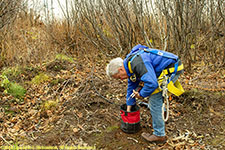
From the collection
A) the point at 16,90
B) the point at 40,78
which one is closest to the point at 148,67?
the point at 16,90

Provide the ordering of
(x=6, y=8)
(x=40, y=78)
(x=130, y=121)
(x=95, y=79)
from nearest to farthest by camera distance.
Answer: (x=130, y=121), (x=6, y=8), (x=95, y=79), (x=40, y=78)

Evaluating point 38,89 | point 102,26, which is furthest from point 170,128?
point 102,26

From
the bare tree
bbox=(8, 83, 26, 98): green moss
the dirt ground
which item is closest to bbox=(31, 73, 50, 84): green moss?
the dirt ground

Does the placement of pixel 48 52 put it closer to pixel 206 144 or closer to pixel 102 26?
pixel 102 26

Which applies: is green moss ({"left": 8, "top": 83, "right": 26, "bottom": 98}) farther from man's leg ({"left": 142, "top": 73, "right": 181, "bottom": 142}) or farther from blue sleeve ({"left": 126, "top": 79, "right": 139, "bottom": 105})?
man's leg ({"left": 142, "top": 73, "right": 181, "bottom": 142})

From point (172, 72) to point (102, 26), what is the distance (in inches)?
182

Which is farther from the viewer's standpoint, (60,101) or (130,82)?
(60,101)

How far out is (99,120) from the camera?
3.63 m

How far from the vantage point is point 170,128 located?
3.41 m

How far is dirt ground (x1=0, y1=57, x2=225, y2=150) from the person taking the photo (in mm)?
3107

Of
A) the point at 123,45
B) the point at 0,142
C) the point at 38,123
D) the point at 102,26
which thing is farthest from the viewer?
the point at 102,26

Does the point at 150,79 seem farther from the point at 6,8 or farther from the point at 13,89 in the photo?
the point at 6,8

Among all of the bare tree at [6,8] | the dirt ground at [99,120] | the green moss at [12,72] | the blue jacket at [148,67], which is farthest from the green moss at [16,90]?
the blue jacket at [148,67]

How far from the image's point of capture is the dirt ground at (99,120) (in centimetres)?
311
